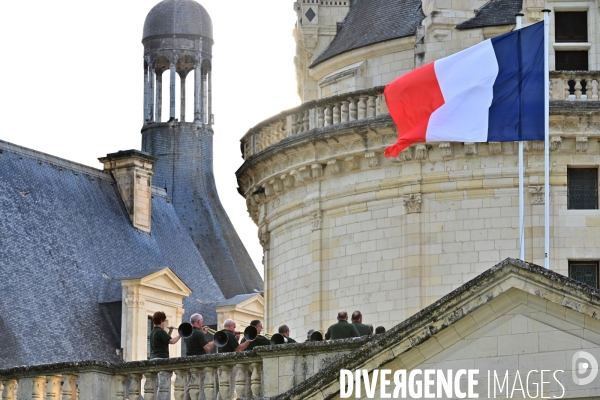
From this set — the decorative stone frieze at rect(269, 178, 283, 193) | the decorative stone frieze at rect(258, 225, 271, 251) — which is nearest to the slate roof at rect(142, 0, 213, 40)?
the decorative stone frieze at rect(258, 225, 271, 251)

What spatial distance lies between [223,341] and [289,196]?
1054cm

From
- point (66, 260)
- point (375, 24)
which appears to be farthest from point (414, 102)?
point (66, 260)

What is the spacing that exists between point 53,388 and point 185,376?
1612 millimetres

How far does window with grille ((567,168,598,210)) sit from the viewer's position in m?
28.1

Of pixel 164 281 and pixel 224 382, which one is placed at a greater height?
pixel 164 281

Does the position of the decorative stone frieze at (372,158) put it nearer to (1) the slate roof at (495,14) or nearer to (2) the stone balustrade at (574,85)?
(1) the slate roof at (495,14)

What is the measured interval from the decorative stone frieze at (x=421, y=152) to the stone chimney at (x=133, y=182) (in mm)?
16811

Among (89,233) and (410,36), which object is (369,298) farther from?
(89,233)

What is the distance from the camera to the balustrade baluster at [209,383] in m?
19.2

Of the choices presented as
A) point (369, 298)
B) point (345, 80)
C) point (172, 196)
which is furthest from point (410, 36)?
point (172, 196)

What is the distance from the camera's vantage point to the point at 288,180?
30281 millimetres

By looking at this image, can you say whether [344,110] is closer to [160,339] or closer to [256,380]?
[160,339]

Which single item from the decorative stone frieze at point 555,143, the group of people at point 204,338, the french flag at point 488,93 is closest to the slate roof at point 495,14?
the decorative stone frieze at point 555,143

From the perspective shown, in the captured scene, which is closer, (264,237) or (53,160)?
(264,237)
